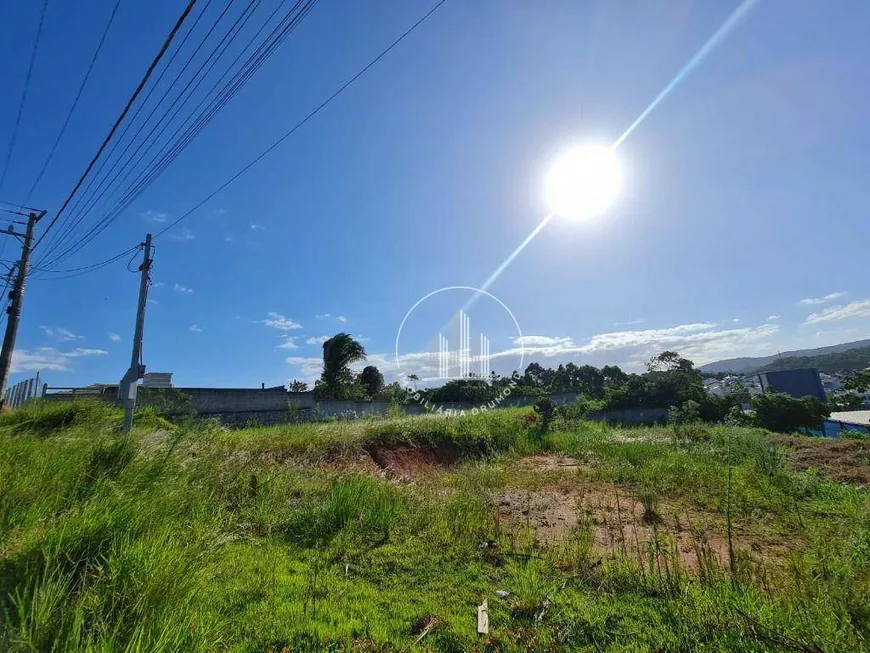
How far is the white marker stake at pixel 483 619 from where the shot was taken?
2621mm

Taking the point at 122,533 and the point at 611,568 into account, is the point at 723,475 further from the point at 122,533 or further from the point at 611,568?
the point at 122,533

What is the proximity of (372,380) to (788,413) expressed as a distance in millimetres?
27164

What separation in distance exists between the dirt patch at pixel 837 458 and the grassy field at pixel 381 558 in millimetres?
1090

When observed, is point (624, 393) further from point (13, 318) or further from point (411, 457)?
point (13, 318)

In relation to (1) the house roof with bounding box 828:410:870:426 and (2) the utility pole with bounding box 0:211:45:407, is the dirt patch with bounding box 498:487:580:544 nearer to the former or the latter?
(2) the utility pole with bounding box 0:211:45:407

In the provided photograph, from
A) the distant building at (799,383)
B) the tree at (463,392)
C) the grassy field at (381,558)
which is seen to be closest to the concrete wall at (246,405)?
the tree at (463,392)

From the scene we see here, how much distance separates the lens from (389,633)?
261 cm

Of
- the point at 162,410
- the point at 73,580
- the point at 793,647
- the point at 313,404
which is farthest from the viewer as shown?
the point at 313,404

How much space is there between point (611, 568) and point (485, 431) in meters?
10.7

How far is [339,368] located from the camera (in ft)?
90.4

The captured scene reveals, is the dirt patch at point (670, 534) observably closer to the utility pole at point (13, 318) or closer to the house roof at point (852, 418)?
the utility pole at point (13, 318)

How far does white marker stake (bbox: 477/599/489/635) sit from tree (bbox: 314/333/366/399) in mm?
24560

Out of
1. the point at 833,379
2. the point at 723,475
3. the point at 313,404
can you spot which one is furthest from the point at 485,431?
the point at 833,379

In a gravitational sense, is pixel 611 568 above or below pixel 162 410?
below
